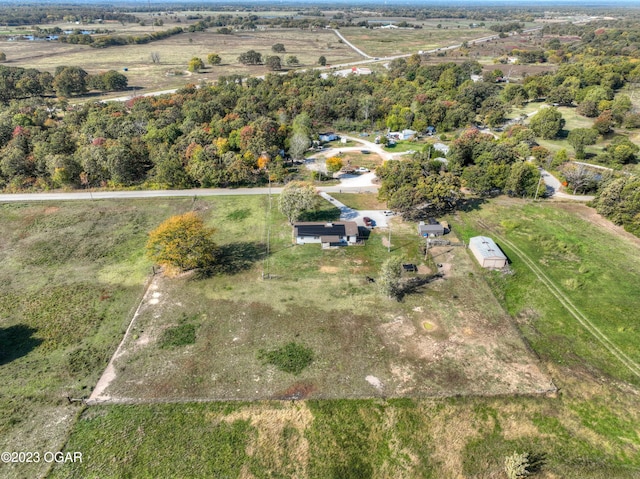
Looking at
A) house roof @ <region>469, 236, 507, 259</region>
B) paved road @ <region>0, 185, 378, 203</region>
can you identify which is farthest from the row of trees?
house roof @ <region>469, 236, 507, 259</region>

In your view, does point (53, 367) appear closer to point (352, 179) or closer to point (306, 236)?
point (306, 236)

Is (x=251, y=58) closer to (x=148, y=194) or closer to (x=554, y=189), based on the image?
(x=148, y=194)

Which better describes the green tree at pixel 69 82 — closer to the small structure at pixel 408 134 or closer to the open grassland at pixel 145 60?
the open grassland at pixel 145 60

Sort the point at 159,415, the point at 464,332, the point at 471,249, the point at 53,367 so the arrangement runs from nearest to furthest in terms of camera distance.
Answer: the point at 159,415, the point at 53,367, the point at 464,332, the point at 471,249

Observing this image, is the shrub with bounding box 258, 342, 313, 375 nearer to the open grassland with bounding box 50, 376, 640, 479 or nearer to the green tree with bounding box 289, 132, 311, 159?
the open grassland with bounding box 50, 376, 640, 479

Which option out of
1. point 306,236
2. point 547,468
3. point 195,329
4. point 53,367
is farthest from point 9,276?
point 547,468

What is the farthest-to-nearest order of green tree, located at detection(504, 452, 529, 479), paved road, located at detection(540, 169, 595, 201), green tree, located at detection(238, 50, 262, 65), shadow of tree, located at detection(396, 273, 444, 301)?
green tree, located at detection(238, 50, 262, 65)
paved road, located at detection(540, 169, 595, 201)
shadow of tree, located at detection(396, 273, 444, 301)
green tree, located at detection(504, 452, 529, 479)

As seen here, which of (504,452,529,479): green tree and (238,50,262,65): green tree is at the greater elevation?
(238,50,262,65): green tree
